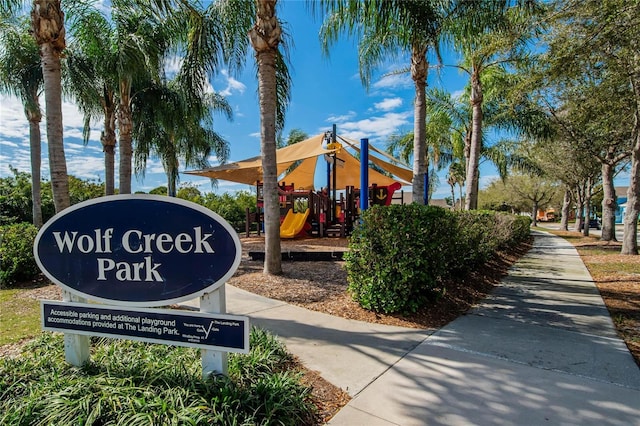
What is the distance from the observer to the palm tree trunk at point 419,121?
7475mm

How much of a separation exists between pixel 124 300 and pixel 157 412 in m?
0.85

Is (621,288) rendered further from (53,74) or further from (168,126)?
(168,126)

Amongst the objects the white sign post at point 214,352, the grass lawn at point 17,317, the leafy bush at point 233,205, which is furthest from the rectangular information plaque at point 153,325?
the leafy bush at point 233,205

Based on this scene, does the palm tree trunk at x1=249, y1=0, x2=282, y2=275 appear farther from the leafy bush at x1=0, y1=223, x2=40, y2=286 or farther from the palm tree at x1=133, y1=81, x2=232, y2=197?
the leafy bush at x1=0, y1=223, x2=40, y2=286

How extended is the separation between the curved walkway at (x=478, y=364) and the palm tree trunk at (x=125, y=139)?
6.79 meters

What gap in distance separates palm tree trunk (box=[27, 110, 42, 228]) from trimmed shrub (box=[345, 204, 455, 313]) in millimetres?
11777

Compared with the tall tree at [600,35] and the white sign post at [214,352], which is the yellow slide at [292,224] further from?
the white sign post at [214,352]

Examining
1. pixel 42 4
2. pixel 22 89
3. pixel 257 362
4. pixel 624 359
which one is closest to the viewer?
pixel 257 362

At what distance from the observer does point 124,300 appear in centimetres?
255

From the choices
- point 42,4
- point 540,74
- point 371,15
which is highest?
point 371,15

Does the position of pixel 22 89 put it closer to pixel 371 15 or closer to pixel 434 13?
pixel 371 15

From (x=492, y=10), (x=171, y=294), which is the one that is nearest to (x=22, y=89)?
(x=171, y=294)

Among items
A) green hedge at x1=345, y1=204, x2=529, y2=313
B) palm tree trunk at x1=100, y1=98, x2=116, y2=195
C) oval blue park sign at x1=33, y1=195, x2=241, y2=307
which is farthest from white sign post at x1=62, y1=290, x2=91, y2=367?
palm tree trunk at x1=100, y1=98, x2=116, y2=195

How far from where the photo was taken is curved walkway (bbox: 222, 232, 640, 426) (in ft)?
8.19
